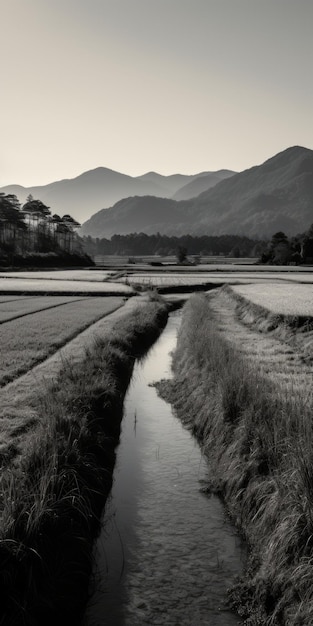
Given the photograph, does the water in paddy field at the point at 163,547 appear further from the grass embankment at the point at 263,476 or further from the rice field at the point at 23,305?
the rice field at the point at 23,305

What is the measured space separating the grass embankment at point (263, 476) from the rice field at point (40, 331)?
667 cm

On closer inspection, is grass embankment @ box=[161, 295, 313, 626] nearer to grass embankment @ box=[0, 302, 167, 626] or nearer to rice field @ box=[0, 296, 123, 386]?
grass embankment @ box=[0, 302, 167, 626]

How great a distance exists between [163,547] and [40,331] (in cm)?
2142

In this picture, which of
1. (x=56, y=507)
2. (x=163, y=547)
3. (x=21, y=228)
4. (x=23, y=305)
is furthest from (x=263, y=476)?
(x=21, y=228)

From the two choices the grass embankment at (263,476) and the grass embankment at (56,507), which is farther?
the grass embankment at (263,476)

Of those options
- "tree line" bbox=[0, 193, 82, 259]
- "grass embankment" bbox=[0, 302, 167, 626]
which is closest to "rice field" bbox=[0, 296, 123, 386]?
"grass embankment" bbox=[0, 302, 167, 626]

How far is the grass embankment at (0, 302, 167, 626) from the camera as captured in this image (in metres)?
7.34

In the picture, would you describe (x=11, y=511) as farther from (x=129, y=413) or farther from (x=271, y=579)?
(x=129, y=413)

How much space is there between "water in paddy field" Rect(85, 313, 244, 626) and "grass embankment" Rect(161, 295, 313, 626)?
352 mm

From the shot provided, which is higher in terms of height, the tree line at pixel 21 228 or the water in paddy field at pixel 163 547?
the tree line at pixel 21 228

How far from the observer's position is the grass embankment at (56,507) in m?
7.34

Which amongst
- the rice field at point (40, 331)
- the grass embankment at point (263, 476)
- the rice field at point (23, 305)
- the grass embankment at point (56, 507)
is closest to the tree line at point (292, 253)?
the rice field at point (23, 305)

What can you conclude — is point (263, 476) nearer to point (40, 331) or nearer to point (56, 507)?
point (56, 507)

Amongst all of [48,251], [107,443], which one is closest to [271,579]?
[107,443]
